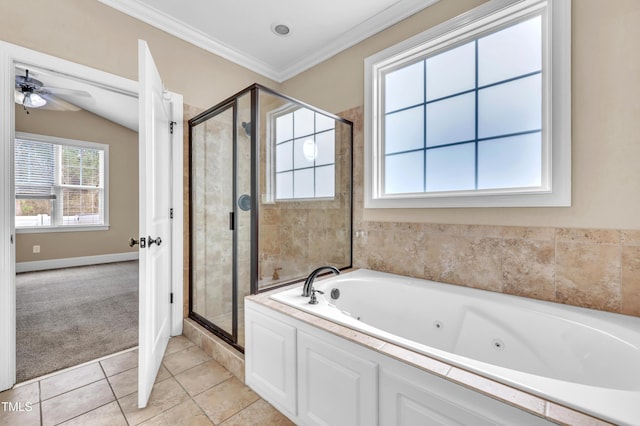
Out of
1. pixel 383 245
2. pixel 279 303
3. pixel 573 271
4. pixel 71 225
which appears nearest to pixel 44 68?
pixel 279 303

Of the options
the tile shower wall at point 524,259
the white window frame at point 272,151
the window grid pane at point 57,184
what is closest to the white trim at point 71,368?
the white window frame at point 272,151

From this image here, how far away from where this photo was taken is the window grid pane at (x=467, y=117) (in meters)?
1.70

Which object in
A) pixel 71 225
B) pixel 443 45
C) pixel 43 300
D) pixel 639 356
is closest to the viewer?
pixel 639 356

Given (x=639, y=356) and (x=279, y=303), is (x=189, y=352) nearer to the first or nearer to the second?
(x=279, y=303)

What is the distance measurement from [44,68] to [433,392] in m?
2.71

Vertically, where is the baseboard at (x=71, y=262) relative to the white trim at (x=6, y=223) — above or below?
below

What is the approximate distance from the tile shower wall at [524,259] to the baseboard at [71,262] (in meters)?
5.46

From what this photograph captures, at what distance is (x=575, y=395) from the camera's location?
0.77 metres

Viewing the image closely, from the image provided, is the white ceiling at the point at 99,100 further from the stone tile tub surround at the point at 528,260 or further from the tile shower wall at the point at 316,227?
the stone tile tub surround at the point at 528,260

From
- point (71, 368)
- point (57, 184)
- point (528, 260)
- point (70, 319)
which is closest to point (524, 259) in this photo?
point (528, 260)

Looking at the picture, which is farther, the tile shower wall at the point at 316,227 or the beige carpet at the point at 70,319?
the tile shower wall at the point at 316,227

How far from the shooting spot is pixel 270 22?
229cm

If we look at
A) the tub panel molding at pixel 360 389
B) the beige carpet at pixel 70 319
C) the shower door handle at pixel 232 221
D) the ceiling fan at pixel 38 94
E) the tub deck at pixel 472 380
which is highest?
the ceiling fan at pixel 38 94

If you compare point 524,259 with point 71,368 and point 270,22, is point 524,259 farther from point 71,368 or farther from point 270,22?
point 71,368
